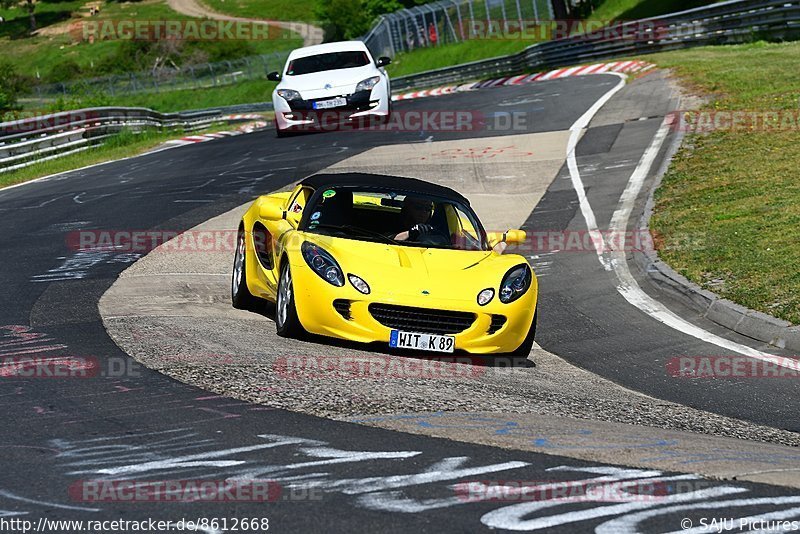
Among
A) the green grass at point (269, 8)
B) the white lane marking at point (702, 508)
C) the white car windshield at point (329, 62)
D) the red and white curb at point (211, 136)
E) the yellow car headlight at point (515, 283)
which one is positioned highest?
the green grass at point (269, 8)

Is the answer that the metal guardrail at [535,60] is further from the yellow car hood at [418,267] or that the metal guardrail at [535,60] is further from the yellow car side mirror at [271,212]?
the yellow car hood at [418,267]

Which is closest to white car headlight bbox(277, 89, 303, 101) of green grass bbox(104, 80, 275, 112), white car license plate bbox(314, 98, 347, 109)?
white car license plate bbox(314, 98, 347, 109)

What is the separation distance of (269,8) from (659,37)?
74.8 m

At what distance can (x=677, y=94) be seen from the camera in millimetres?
27438

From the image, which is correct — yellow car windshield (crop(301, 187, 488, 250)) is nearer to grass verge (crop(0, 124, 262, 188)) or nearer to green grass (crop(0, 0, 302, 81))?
grass verge (crop(0, 124, 262, 188))

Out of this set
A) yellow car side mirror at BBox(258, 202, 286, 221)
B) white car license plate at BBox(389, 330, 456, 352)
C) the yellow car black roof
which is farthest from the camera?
the yellow car black roof

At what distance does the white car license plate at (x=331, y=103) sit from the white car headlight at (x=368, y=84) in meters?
0.41

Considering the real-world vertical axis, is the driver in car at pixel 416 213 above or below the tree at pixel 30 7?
below

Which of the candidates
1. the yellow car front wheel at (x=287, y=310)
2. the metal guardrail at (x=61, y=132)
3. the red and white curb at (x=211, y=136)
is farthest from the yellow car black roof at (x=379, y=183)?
the red and white curb at (x=211, y=136)

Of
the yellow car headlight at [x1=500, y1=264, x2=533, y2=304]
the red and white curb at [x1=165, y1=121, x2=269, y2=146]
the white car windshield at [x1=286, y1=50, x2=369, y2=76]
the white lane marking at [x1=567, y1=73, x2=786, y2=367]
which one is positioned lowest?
the white lane marking at [x1=567, y1=73, x2=786, y2=367]

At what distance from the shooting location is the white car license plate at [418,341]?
918 centimetres

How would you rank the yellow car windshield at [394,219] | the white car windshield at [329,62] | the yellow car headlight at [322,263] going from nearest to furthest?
the yellow car headlight at [322,263] < the yellow car windshield at [394,219] < the white car windshield at [329,62]

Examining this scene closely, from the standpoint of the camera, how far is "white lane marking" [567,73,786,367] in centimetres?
1090

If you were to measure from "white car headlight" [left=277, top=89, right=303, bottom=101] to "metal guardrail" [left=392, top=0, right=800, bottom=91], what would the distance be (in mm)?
15833
